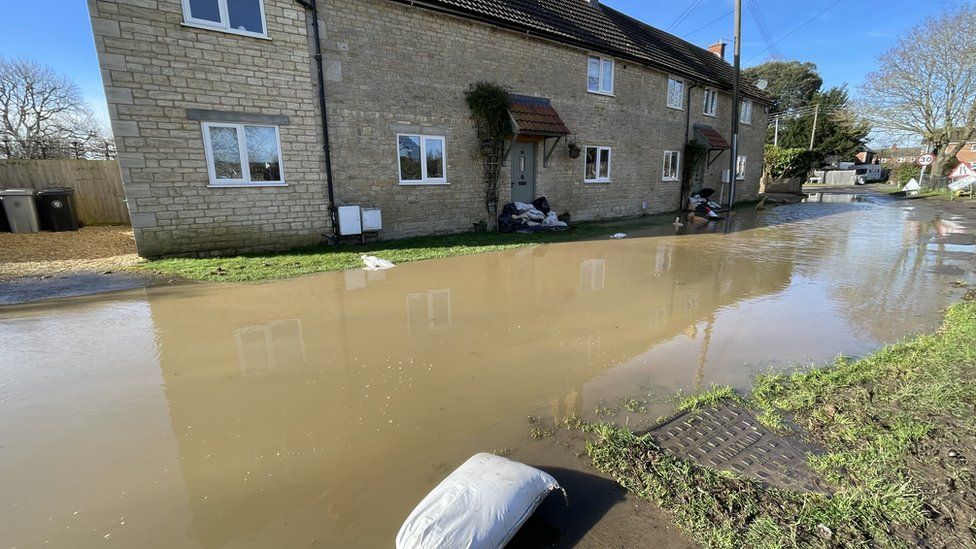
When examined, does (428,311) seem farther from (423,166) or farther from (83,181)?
(83,181)

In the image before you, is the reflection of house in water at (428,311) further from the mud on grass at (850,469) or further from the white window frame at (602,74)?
the white window frame at (602,74)

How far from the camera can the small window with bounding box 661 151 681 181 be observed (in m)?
19.1

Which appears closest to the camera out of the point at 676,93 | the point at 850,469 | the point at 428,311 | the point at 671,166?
the point at 850,469

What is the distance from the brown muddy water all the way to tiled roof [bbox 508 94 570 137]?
615 cm

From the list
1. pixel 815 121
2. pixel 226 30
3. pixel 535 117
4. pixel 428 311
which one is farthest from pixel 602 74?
Answer: pixel 815 121

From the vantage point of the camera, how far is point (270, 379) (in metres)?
3.76

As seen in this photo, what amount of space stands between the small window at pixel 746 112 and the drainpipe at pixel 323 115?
74.8 feet

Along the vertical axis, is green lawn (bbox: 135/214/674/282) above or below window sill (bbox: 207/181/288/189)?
below

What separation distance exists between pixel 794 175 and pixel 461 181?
31270mm

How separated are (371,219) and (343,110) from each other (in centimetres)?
263

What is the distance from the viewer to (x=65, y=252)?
29.7 feet

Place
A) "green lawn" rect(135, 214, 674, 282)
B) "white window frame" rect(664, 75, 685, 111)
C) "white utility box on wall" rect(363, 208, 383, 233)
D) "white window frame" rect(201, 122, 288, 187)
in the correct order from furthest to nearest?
"white window frame" rect(664, 75, 685, 111) → "white utility box on wall" rect(363, 208, 383, 233) → "white window frame" rect(201, 122, 288, 187) → "green lawn" rect(135, 214, 674, 282)

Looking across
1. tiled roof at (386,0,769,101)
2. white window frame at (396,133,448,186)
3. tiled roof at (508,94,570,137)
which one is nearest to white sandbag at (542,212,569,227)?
tiled roof at (508,94,570,137)

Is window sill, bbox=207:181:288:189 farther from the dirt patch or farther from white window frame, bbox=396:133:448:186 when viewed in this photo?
white window frame, bbox=396:133:448:186
